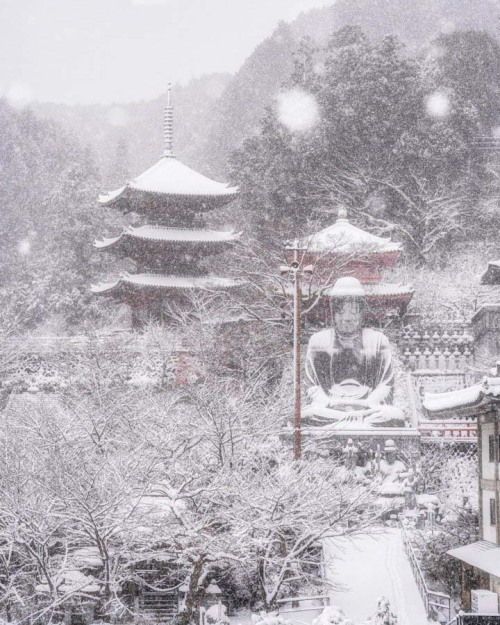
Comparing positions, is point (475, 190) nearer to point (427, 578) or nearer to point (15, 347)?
point (15, 347)

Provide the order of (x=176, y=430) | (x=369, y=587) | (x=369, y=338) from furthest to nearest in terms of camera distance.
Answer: (x=369, y=338)
(x=176, y=430)
(x=369, y=587)

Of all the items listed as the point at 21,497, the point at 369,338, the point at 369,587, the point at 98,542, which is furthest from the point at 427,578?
the point at 369,338

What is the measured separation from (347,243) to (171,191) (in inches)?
277

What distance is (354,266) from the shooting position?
2866 centimetres

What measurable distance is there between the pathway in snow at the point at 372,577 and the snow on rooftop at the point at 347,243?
11.6 meters

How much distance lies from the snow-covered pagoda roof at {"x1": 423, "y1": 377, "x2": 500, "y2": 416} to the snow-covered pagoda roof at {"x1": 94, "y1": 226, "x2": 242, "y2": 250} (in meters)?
16.9

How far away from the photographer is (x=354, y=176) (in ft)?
124

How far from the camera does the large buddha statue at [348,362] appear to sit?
2283 centimetres

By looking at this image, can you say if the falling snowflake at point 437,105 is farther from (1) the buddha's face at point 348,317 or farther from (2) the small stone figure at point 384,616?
(2) the small stone figure at point 384,616

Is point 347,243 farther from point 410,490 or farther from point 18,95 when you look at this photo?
point 18,95

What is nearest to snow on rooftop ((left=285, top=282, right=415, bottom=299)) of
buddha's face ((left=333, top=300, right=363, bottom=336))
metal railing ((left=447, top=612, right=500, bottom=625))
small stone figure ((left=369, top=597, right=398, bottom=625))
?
buddha's face ((left=333, top=300, right=363, bottom=336))

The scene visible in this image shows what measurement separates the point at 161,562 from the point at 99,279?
25.0 metres

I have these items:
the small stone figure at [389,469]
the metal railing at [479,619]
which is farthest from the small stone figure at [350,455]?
the metal railing at [479,619]

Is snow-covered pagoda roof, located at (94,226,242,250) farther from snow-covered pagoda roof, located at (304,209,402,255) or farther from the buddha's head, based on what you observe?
the buddha's head
